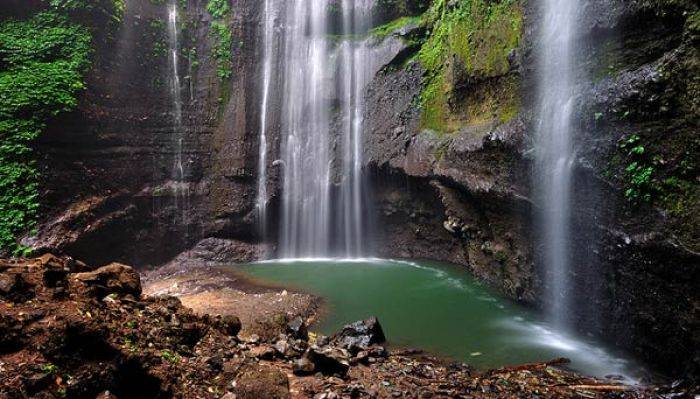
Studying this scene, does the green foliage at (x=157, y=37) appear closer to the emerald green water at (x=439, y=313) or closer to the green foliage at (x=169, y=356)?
the emerald green water at (x=439, y=313)

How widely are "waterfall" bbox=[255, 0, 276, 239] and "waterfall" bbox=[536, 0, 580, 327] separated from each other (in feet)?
34.7

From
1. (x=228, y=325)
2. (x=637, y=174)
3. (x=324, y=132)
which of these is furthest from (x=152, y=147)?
(x=637, y=174)

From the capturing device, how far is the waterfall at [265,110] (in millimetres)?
15250

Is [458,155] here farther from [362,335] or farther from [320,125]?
[320,125]

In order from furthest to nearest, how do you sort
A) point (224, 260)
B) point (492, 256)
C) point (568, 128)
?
point (224, 260) → point (492, 256) → point (568, 128)

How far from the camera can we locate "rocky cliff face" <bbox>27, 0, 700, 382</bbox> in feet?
17.0

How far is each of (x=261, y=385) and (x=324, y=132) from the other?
12.7 m

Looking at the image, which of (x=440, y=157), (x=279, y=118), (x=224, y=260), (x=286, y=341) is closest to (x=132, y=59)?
(x=279, y=118)

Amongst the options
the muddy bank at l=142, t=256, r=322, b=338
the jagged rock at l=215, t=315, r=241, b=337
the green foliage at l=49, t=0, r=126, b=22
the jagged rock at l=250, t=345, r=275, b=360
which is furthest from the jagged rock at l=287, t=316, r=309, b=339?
the green foliage at l=49, t=0, r=126, b=22

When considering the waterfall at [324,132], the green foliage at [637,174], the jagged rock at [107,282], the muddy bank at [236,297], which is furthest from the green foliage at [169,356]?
the waterfall at [324,132]

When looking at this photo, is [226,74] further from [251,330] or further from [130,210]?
[251,330]

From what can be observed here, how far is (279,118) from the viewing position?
16.1 m

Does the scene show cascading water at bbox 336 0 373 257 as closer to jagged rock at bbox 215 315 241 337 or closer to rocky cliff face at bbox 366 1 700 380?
rocky cliff face at bbox 366 1 700 380

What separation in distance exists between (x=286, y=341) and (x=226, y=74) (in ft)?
46.2
